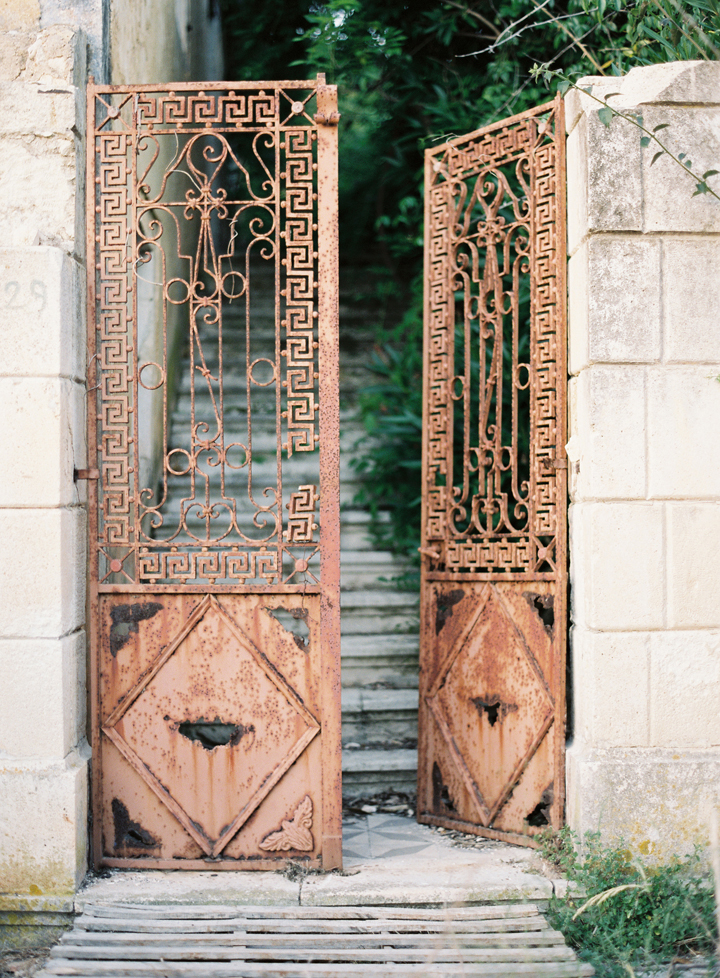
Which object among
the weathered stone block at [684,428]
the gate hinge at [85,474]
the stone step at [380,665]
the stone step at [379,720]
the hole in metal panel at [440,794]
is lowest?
the hole in metal panel at [440,794]

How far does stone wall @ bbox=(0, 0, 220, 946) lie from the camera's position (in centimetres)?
319

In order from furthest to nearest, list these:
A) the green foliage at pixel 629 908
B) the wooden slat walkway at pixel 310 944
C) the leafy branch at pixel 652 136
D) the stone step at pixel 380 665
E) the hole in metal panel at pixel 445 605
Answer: the stone step at pixel 380 665 → the hole in metal panel at pixel 445 605 → the leafy branch at pixel 652 136 → the green foliage at pixel 629 908 → the wooden slat walkway at pixel 310 944

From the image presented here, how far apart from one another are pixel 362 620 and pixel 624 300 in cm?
286

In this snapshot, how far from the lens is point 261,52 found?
735cm

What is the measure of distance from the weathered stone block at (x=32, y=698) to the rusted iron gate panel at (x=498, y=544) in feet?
5.85

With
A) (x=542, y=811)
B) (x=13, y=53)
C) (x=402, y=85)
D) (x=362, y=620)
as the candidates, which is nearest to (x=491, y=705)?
(x=542, y=811)

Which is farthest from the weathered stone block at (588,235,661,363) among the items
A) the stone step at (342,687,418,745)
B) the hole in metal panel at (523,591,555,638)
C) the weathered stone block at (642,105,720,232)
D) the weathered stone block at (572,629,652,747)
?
the stone step at (342,687,418,745)

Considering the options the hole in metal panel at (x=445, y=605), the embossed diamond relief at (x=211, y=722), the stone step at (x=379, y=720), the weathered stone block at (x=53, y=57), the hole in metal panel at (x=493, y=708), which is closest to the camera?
the weathered stone block at (x=53, y=57)

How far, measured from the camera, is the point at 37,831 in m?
3.18

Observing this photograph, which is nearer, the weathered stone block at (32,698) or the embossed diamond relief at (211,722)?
the weathered stone block at (32,698)

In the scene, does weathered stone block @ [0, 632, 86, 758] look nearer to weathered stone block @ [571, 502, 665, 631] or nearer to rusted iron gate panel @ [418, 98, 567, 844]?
rusted iron gate panel @ [418, 98, 567, 844]

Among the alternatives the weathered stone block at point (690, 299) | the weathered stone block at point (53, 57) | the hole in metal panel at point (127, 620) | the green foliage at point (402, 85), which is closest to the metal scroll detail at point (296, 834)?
the hole in metal panel at point (127, 620)

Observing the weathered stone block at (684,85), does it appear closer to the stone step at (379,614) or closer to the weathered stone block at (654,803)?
the weathered stone block at (654,803)

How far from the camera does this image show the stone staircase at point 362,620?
4.53 meters
